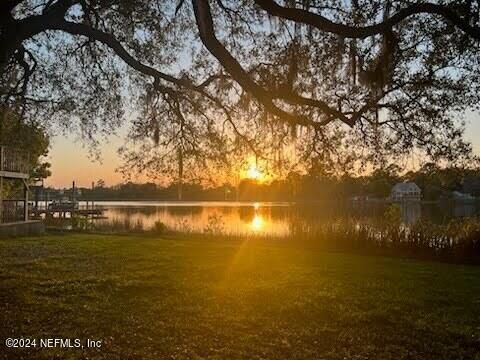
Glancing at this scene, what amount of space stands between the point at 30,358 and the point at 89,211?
127 ft

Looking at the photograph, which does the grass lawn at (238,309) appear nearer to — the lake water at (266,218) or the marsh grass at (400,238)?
the marsh grass at (400,238)

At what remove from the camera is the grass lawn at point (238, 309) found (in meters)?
3.84

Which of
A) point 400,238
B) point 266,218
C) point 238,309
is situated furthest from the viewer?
point 266,218

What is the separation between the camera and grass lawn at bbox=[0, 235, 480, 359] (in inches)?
151

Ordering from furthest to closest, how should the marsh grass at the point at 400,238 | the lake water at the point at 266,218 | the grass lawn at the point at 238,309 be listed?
1. the lake water at the point at 266,218
2. the marsh grass at the point at 400,238
3. the grass lawn at the point at 238,309

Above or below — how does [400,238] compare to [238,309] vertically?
above

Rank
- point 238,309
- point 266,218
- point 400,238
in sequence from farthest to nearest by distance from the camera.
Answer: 1. point 266,218
2. point 400,238
3. point 238,309

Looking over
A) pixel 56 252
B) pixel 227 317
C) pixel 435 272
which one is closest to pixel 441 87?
pixel 435 272

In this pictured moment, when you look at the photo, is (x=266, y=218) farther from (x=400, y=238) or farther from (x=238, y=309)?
(x=238, y=309)

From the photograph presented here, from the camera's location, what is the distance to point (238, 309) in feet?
16.7

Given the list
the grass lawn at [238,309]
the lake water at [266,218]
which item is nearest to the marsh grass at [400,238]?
the lake water at [266,218]

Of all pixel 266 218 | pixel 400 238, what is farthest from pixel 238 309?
pixel 266 218

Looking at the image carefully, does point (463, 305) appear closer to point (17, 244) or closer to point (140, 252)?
point (140, 252)

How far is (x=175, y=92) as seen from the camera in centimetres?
799
